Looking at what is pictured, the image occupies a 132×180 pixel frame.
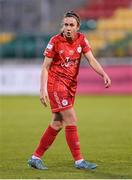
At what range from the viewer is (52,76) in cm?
773

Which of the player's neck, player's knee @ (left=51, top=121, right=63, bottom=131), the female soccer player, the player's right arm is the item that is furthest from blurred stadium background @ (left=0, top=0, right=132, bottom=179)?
the player's neck

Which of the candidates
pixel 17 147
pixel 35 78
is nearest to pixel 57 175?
pixel 17 147

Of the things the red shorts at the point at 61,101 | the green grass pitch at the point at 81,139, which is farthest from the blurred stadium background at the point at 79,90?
the red shorts at the point at 61,101

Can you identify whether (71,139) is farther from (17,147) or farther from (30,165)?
(17,147)

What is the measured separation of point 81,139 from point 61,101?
3470 mm

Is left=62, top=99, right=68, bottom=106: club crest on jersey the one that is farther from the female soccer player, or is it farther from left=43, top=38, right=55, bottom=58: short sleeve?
left=43, top=38, right=55, bottom=58: short sleeve

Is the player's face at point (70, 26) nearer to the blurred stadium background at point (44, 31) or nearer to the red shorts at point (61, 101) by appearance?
the red shorts at point (61, 101)

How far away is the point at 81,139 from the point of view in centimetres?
1098

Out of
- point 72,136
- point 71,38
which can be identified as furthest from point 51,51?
point 72,136

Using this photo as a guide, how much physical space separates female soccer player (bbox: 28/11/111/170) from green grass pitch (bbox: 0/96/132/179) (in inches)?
11.8

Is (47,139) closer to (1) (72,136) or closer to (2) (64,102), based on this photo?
(1) (72,136)

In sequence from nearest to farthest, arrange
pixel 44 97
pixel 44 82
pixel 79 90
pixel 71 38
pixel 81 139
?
pixel 44 97
pixel 44 82
pixel 71 38
pixel 81 139
pixel 79 90

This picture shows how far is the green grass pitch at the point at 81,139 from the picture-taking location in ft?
23.8

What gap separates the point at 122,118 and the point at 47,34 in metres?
11.1
